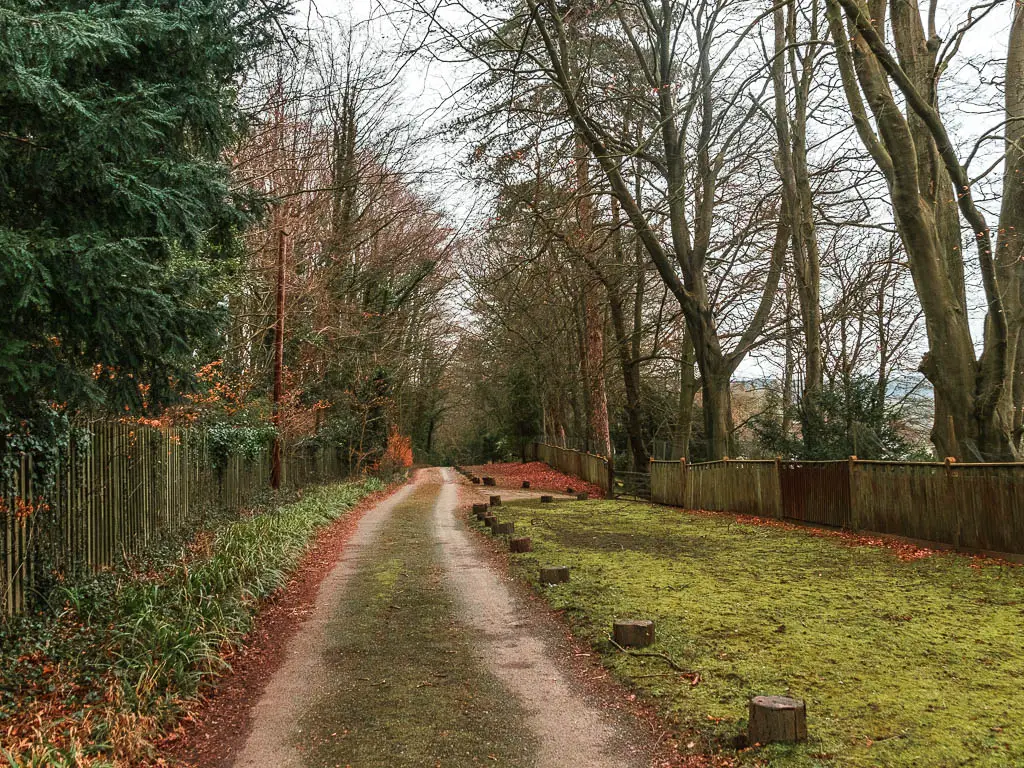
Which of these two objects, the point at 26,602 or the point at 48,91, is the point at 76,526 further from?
the point at 48,91

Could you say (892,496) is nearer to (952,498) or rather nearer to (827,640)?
(952,498)

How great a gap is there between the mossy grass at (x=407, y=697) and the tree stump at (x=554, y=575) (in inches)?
46.6

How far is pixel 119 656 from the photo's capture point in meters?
6.01

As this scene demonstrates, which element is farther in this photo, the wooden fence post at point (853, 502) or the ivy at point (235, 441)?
the ivy at point (235, 441)

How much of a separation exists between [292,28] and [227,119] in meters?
1.26

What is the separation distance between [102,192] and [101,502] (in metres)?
4.36

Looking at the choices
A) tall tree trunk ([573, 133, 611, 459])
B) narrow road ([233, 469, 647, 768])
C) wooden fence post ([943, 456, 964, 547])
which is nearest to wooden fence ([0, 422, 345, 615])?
narrow road ([233, 469, 647, 768])

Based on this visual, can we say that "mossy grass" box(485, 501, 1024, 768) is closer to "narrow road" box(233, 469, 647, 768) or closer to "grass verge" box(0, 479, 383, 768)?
"narrow road" box(233, 469, 647, 768)

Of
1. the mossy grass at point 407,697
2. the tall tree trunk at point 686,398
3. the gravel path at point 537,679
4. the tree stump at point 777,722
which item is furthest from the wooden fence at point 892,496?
the mossy grass at point 407,697

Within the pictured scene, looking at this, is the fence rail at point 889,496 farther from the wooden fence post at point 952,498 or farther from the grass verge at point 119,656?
the grass verge at point 119,656

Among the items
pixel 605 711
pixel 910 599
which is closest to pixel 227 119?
pixel 605 711

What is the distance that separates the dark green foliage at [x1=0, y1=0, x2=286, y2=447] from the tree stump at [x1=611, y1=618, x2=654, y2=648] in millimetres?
4077

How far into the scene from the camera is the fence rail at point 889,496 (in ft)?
31.6

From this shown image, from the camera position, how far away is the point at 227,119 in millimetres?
7383
